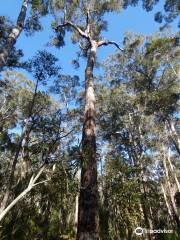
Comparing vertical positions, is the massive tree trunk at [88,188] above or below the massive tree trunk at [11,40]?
below

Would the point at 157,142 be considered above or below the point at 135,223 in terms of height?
above

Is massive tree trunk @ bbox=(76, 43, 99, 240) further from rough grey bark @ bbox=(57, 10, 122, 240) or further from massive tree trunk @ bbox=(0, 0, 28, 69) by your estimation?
massive tree trunk @ bbox=(0, 0, 28, 69)

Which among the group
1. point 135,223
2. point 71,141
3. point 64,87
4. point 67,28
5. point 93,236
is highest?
point 64,87

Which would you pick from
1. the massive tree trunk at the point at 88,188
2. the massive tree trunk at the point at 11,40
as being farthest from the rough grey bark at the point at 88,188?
the massive tree trunk at the point at 11,40

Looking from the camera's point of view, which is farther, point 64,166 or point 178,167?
point 178,167

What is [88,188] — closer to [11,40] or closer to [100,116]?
[11,40]

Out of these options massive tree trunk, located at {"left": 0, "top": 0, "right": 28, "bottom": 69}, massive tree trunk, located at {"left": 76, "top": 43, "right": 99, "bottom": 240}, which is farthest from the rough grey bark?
massive tree trunk, located at {"left": 0, "top": 0, "right": 28, "bottom": 69}

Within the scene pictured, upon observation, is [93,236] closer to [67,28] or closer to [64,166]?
[64,166]

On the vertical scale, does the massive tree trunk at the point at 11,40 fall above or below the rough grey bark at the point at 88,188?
above

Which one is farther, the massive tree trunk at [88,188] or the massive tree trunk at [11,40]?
the massive tree trunk at [11,40]

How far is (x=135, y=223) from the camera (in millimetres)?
7824

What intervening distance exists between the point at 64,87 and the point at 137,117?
6850 millimetres

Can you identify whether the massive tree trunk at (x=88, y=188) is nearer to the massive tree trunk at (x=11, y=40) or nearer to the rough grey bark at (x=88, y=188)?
the rough grey bark at (x=88, y=188)

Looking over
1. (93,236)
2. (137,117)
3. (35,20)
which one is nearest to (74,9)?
(35,20)
